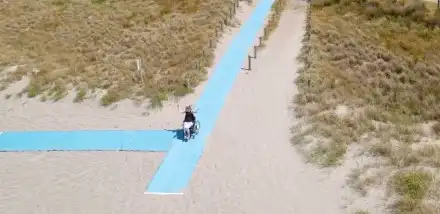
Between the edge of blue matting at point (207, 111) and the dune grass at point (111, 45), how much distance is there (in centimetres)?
78

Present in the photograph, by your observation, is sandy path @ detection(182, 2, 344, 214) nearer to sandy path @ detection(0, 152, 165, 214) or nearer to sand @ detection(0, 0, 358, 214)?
sand @ detection(0, 0, 358, 214)

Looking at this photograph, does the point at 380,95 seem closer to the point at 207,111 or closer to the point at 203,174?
the point at 207,111

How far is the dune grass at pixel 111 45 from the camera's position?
19.0 metres

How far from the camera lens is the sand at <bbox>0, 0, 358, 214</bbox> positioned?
1224 cm

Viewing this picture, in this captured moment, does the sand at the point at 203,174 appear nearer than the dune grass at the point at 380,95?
Yes

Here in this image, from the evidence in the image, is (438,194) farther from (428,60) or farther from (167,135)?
(428,60)

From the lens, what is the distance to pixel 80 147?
15.2 meters

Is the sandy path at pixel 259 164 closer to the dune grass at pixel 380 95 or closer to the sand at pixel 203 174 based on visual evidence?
the sand at pixel 203 174

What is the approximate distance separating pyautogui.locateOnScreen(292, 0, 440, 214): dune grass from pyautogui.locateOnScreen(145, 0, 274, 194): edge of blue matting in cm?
262

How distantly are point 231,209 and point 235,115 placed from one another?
4781 millimetres

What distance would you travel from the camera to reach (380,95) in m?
17.0

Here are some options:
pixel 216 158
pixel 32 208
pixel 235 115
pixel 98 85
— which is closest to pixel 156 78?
pixel 98 85

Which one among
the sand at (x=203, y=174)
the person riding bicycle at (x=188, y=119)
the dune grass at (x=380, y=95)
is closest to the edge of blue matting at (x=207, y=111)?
the sand at (x=203, y=174)

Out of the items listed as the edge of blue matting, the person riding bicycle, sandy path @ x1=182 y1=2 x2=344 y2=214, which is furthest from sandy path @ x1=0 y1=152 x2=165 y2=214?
sandy path @ x1=182 y1=2 x2=344 y2=214
